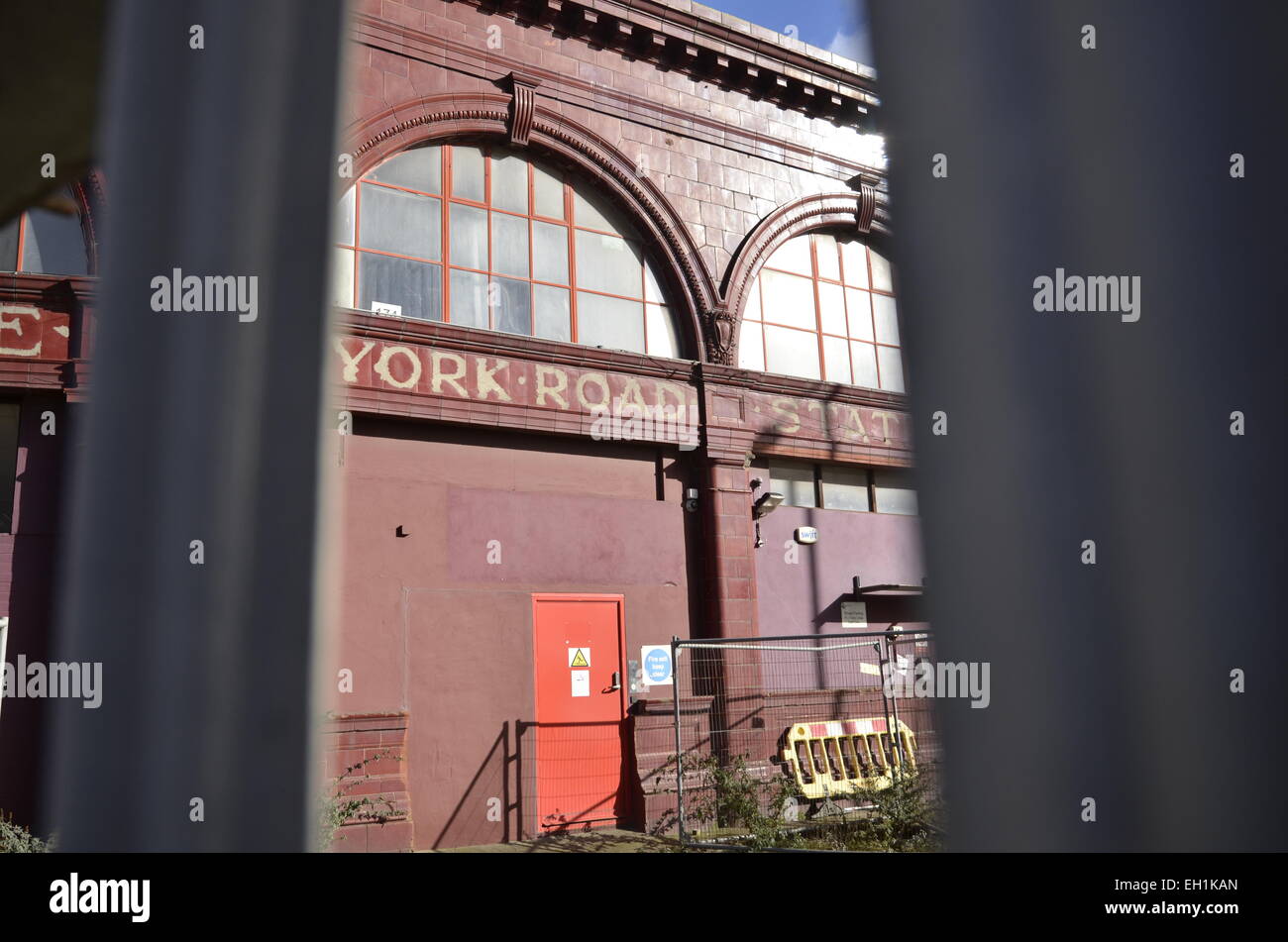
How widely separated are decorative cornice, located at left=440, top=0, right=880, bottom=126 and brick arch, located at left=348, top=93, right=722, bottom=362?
4.53ft

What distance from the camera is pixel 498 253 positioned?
1146 cm

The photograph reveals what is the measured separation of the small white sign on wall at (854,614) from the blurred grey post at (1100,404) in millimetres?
12308

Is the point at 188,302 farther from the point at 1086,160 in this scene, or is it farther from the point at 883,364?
the point at 883,364

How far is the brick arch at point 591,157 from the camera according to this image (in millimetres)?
11031

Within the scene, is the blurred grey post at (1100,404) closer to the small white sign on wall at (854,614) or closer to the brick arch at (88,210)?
the brick arch at (88,210)

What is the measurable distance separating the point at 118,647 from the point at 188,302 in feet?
1.28

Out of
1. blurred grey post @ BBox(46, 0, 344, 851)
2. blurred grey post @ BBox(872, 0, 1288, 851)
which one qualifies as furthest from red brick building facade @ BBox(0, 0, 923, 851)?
blurred grey post @ BBox(872, 0, 1288, 851)

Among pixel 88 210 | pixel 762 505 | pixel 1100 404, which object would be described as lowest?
pixel 1100 404

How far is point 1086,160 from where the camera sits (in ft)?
2.87

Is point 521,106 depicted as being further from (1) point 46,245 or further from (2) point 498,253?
(1) point 46,245

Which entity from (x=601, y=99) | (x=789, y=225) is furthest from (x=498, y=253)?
(x=789, y=225)

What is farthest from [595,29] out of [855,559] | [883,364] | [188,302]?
[188,302]

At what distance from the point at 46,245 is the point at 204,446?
10.2 metres

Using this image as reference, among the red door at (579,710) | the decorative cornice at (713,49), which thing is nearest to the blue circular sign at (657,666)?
the red door at (579,710)
